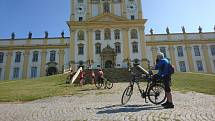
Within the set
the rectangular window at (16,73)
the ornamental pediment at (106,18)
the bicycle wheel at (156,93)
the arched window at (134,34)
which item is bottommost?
the bicycle wheel at (156,93)

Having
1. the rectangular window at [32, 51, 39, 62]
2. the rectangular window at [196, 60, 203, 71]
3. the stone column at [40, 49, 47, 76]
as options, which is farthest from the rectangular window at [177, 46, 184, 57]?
the rectangular window at [32, 51, 39, 62]

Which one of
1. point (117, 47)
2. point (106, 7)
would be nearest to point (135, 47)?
point (117, 47)

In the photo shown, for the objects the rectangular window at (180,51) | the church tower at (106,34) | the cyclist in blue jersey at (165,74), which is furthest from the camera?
the rectangular window at (180,51)

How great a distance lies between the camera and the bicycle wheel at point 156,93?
31.1ft

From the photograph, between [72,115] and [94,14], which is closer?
[72,115]

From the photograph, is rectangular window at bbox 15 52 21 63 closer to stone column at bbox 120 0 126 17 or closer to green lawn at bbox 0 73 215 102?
stone column at bbox 120 0 126 17

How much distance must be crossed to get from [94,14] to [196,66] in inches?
929

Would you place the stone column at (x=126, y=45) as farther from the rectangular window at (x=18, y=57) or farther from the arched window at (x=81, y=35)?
the rectangular window at (x=18, y=57)

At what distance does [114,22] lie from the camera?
47.2 metres

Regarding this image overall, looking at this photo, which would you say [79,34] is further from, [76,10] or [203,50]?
[203,50]

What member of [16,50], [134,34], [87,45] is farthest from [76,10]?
[16,50]

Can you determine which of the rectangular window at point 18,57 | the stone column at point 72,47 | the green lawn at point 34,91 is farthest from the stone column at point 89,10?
the green lawn at point 34,91

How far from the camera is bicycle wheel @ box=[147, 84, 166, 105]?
9.47m

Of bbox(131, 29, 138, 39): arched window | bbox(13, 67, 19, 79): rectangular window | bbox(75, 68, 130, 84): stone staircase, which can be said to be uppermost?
bbox(131, 29, 138, 39): arched window
